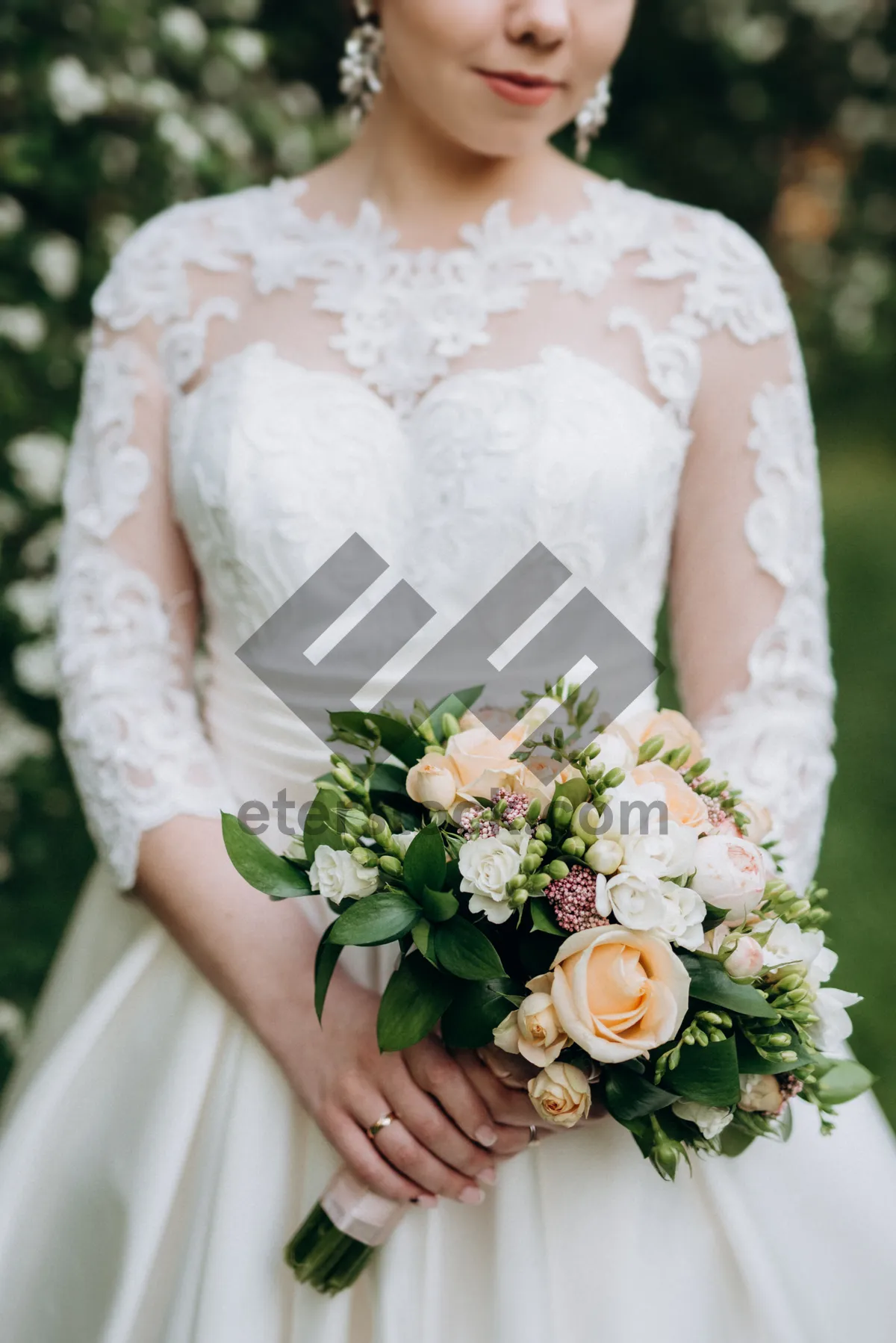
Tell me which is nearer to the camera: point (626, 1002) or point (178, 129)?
point (626, 1002)

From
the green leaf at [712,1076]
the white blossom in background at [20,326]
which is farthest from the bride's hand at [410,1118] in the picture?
the white blossom in background at [20,326]

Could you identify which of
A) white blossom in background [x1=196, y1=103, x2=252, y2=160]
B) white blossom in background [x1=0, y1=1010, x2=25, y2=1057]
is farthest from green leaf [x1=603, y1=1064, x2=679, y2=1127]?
white blossom in background [x1=196, y1=103, x2=252, y2=160]

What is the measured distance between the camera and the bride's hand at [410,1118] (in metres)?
1.46

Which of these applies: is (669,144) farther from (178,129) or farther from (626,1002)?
(626,1002)

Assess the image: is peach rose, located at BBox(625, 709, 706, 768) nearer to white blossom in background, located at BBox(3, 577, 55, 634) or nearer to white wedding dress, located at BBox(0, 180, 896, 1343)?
white wedding dress, located at BBox(0, 180, 896, 1343)

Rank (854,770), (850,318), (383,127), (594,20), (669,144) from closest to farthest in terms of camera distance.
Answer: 1. (594,20)
2. (383,127)
3. (854,770)
4. (669,144)
5. (850,318)

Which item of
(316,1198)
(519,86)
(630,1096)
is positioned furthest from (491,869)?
(519,86)

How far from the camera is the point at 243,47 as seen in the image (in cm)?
336

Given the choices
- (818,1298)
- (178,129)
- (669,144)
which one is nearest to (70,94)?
(178,129)

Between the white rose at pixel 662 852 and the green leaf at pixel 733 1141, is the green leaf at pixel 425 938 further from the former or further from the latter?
the green leaf at pixel 733 1141

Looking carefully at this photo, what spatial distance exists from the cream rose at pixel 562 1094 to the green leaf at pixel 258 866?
304 millimetres

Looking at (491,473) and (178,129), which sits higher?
(491,473)

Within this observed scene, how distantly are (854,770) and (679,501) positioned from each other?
3145 millimetres

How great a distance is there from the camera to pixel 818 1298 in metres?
1.56
